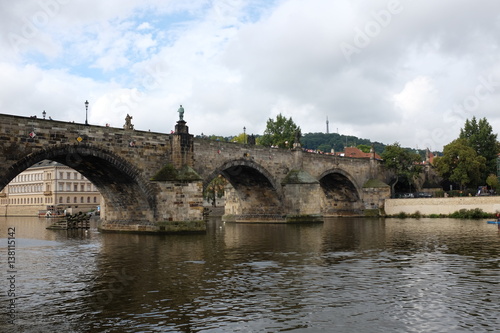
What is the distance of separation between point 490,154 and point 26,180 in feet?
292

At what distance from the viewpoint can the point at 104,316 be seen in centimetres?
1098

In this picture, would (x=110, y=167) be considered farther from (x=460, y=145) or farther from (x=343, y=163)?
(x=460, y=145)

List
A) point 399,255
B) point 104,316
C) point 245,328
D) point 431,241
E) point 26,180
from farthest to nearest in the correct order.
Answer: point 26,180 → point 431,241 → point 399,255 → point 104,316 → point 245,328

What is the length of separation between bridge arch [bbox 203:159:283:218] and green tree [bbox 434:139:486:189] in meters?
27.0

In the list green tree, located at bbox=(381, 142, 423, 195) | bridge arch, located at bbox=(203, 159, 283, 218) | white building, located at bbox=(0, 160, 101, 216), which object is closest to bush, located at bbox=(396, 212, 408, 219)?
green tree, located at bbox=(381, 142, 423, 195)

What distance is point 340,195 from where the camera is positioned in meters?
63.2

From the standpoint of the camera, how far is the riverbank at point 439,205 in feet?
161

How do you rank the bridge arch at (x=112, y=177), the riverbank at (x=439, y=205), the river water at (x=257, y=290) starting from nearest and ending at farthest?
the river water at (x=257, y=290) → the bridge arch at (x=112, y=177) → the riverbank at (x=439, y=205)

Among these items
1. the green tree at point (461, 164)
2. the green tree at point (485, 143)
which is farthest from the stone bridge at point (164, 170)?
the green tree at point (485, 143)

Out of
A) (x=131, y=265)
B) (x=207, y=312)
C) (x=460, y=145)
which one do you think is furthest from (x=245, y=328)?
(x=460, y=145)

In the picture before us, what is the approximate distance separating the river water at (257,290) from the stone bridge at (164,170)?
708cm

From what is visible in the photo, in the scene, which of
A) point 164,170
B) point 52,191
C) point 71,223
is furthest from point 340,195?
point 52,191

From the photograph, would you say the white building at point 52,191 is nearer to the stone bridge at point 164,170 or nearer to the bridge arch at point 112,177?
the stone bridge at point 164,170

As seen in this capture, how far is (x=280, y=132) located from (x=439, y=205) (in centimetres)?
2658
